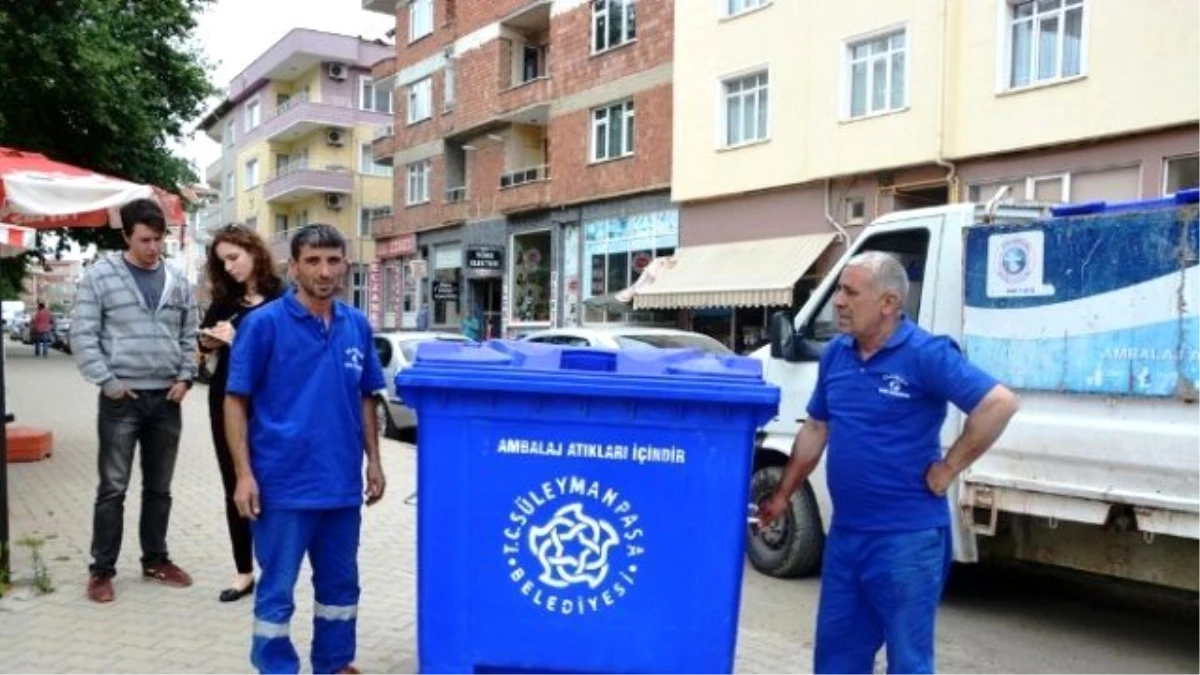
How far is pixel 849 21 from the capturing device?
1866 centimetres

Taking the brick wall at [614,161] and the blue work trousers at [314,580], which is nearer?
the blue work trousers at [314,580]

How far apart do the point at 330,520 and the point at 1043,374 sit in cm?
339

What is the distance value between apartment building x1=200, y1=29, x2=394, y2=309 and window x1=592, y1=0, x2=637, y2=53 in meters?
18.5

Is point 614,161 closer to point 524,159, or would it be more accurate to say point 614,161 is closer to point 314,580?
point 524,159

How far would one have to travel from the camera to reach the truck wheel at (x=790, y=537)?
629 cm

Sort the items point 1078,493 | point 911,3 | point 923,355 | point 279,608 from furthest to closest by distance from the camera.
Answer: point 911,3 < point 1078,493 < point 279,608 < point 923,355

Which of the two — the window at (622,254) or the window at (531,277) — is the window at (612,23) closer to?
the window at (622,254)

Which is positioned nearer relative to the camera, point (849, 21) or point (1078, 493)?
point (1078, 493)

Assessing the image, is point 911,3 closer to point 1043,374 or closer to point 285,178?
point 1043,374

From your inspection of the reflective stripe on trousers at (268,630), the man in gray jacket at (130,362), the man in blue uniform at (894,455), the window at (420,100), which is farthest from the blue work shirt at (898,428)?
the window at (420,100)

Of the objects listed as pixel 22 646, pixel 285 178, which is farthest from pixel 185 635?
pixel 285 178

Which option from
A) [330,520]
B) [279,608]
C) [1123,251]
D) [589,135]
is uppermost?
[589,135]

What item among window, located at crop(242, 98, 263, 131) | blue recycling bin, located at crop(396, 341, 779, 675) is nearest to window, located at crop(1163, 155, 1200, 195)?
blue recycling bin, located at crop(396, 341, 779, 675)

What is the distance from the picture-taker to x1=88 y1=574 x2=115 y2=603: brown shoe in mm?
5141
